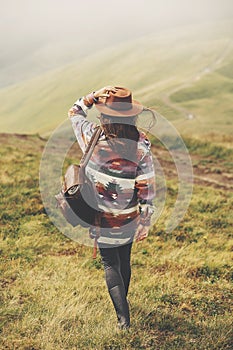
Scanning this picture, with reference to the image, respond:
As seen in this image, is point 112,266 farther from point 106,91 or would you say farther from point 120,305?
point 106,91

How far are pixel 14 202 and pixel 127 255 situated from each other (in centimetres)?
581

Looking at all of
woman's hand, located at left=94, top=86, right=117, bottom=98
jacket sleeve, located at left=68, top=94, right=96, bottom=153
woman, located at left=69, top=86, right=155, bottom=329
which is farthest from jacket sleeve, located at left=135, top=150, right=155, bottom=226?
woman's hand, located at left=94, top=86, right=117, bottom=98

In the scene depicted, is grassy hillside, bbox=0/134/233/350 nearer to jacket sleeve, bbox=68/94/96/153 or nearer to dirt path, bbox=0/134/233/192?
jacket sleeve, bbox=68/94/96/153

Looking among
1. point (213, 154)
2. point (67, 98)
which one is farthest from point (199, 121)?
point (67, 98)

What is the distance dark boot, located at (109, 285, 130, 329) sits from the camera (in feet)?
15.6

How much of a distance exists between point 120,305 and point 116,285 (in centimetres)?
25

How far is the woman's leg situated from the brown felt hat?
1725 mm

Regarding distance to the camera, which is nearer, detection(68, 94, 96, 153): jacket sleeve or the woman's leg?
detection(68, 94, 96, 153): jacket sleeve

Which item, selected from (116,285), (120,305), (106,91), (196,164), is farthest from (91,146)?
(196,164)

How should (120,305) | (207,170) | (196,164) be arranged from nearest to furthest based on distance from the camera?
(120,305), (207,170), (196,164)

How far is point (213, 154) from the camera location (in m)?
19.9

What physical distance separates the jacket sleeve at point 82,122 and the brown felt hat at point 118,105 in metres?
0.36

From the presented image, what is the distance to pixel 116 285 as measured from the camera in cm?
477

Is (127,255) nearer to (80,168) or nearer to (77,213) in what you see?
(77,213)
